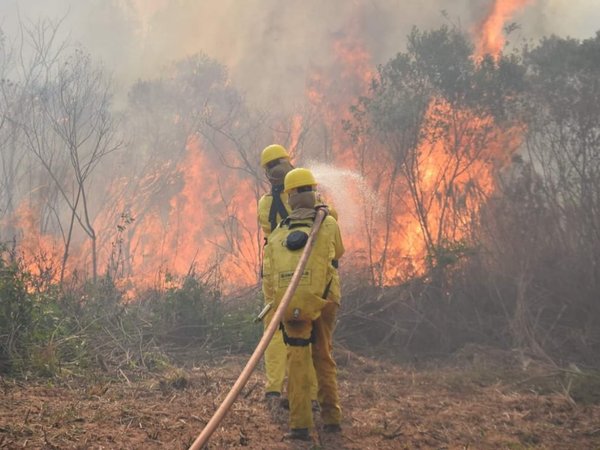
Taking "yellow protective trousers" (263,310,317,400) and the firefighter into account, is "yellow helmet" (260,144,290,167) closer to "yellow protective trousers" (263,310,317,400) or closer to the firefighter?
the firefighter

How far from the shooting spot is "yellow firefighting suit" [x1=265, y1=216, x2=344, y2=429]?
3949 millimetres

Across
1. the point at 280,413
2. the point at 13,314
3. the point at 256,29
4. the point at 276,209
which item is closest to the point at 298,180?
the point at 276,209

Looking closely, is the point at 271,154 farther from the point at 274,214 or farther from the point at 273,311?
the point at 273,311

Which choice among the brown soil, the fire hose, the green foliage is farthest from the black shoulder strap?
the green foliage

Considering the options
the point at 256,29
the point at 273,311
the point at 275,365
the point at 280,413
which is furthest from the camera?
the point at 256,29

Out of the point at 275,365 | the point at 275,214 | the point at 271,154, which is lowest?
the point at 275,365

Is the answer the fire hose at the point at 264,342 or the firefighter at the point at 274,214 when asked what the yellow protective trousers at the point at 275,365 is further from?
the fire hose at the point at 264,342

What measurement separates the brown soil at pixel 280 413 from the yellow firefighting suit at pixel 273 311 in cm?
24

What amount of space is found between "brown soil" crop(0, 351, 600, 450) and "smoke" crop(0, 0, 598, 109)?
35.7 feet

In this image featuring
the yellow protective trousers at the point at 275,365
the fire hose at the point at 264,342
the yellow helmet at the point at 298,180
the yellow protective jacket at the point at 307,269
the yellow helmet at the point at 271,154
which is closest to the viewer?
the fire hose at the point at 264,342

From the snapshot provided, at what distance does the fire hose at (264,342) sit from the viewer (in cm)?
260

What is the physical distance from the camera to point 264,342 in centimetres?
323

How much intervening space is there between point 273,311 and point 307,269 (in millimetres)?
609

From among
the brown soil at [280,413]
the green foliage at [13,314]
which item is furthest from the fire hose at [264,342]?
the green foliage at [13,314]
